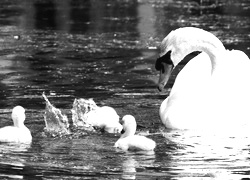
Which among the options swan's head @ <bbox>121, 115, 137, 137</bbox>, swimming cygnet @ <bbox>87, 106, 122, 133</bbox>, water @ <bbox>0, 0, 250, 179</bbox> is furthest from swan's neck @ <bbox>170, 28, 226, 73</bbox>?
swan's head @ <bbox>121, 115, 137, 137</bbox>

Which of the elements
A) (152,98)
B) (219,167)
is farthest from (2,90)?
(219,167)

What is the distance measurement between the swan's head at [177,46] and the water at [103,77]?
1.91 feet

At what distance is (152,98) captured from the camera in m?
12.6

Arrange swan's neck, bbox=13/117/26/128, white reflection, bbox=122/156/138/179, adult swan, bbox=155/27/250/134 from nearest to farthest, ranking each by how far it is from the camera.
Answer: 1. white reflection, bbox=122/156/138/179
2. swan's neck, bbox=13/117/26/128
3. adult swan, bbox=155/27/250/134

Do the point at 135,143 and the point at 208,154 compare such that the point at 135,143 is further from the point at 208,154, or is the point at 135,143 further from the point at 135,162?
the point at 208,154

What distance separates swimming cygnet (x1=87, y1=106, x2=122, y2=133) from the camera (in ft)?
34.3

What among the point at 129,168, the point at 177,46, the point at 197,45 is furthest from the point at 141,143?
the point at 197,45

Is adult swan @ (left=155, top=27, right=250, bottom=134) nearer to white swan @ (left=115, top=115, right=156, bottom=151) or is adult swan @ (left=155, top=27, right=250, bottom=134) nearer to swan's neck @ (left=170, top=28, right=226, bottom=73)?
swan's neck @ (left=170, top=28, right=226, bottom=73)

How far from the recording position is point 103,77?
47.1 feet

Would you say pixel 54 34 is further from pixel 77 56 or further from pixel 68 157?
pixel 68 157

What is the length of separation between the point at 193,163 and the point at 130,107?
3099 mm

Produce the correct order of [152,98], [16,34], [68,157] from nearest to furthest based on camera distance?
[68,157], [152,98], [16,34]

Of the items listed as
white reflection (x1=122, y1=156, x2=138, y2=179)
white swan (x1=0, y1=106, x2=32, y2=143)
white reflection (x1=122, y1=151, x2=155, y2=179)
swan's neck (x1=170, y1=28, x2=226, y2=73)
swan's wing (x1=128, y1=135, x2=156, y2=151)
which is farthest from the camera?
swan's neck (x1=170, y1=28, x2=226, y2=73)

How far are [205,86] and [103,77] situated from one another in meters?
3.42
